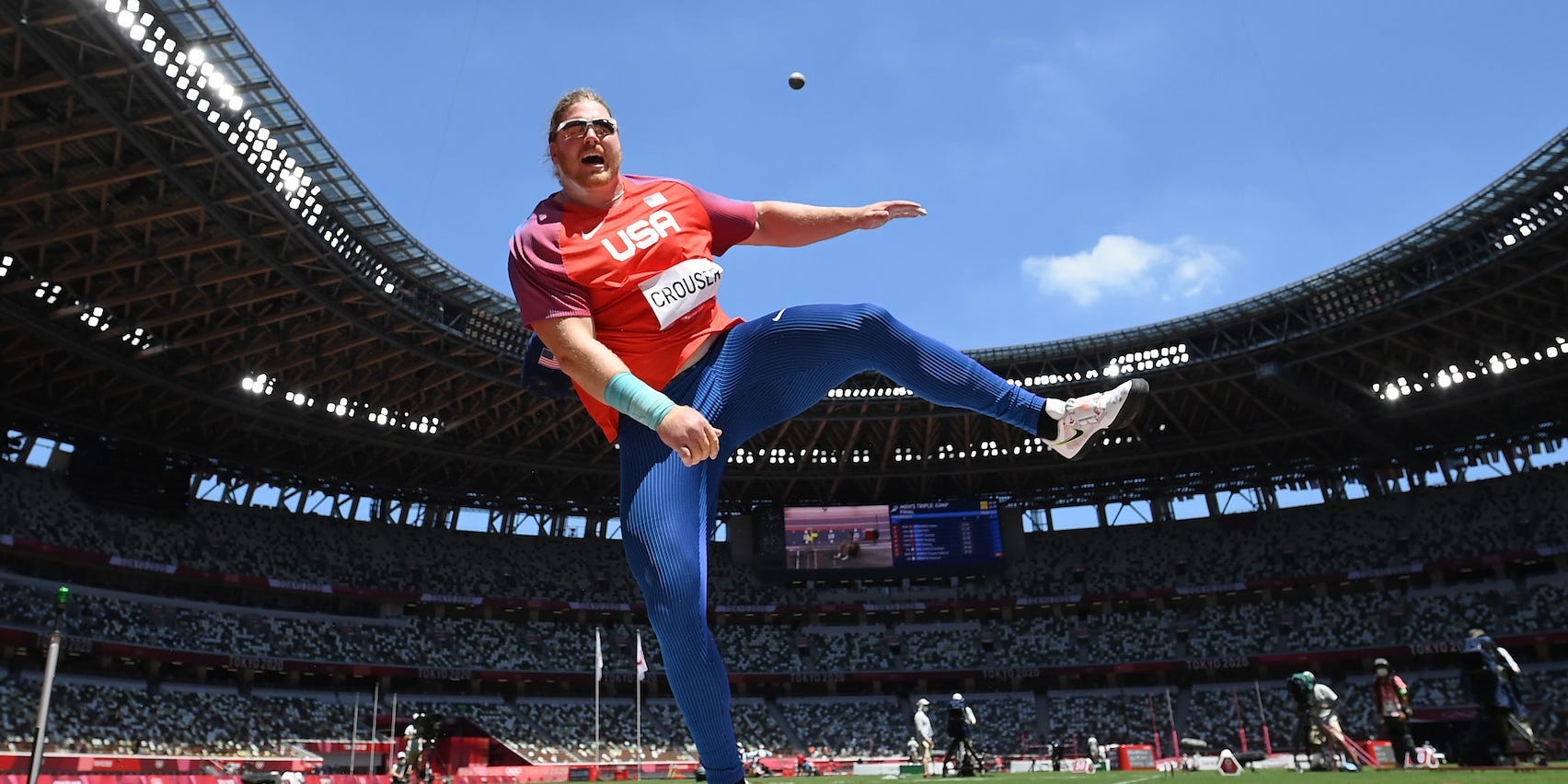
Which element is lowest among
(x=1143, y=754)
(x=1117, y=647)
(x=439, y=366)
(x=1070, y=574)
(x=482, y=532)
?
(x=1143, y=754)

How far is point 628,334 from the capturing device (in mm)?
4484

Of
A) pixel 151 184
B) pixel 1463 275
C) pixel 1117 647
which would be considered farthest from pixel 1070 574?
pixel 151 184

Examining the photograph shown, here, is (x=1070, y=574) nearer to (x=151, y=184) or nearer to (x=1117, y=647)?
(x=1117, y=647)

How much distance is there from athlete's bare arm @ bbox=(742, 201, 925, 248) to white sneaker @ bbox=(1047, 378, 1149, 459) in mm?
1510

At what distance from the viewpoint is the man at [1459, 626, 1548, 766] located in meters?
11.7

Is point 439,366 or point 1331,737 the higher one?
point 439,366

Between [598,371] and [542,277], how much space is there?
573 millimetres

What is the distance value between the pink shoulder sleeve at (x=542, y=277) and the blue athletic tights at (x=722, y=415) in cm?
59

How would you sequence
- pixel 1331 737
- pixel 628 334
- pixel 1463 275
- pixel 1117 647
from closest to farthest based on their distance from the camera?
1. pixel 628 334
2. pixel 1331 737
3. pixel 1463 275
4. pixel 1117 647

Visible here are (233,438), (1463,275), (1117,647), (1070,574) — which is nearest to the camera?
(1463,275)

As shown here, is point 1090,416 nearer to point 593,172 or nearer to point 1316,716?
point 593,172

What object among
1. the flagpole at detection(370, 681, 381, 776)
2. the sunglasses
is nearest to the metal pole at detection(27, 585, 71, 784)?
the sunglasses

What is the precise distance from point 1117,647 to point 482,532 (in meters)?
35.7

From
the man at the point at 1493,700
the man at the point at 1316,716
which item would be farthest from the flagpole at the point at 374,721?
the man at the point at 1493,700
